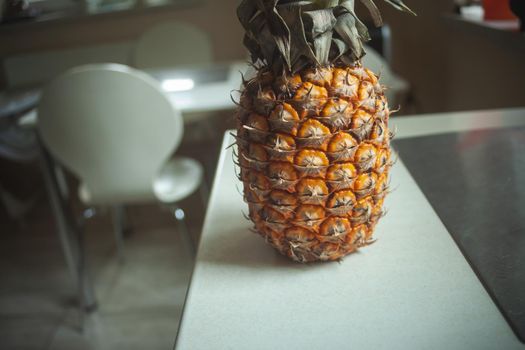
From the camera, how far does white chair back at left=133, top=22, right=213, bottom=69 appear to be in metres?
2.73

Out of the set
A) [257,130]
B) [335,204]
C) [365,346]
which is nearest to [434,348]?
[365,346]

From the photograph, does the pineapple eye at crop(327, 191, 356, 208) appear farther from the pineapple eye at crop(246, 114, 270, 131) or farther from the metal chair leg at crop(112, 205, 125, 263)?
the metal chair leg at crop(112, 205, 125, 263)

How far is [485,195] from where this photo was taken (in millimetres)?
823

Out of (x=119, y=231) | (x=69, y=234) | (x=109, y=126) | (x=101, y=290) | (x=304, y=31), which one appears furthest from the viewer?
(x=119, y=231)

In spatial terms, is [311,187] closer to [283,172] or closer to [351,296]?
[283,172]

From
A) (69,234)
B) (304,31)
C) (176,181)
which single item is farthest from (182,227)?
(304,31)

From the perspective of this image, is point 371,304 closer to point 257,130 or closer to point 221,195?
point 257,130

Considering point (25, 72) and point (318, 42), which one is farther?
point (25, 72)

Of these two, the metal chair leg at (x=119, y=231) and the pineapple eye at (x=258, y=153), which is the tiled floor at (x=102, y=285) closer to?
the metal chair leg at (x=119, y=231)

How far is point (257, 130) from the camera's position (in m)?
0.63

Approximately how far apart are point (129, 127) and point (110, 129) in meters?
0.06

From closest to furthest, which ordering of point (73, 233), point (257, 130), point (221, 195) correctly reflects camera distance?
point (257, 130), point (221, 195), point (73, 233)

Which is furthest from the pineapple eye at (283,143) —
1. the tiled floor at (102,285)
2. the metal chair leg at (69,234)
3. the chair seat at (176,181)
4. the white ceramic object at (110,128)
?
the metal chair leg at (69,234)

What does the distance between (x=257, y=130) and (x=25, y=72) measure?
308 cm
